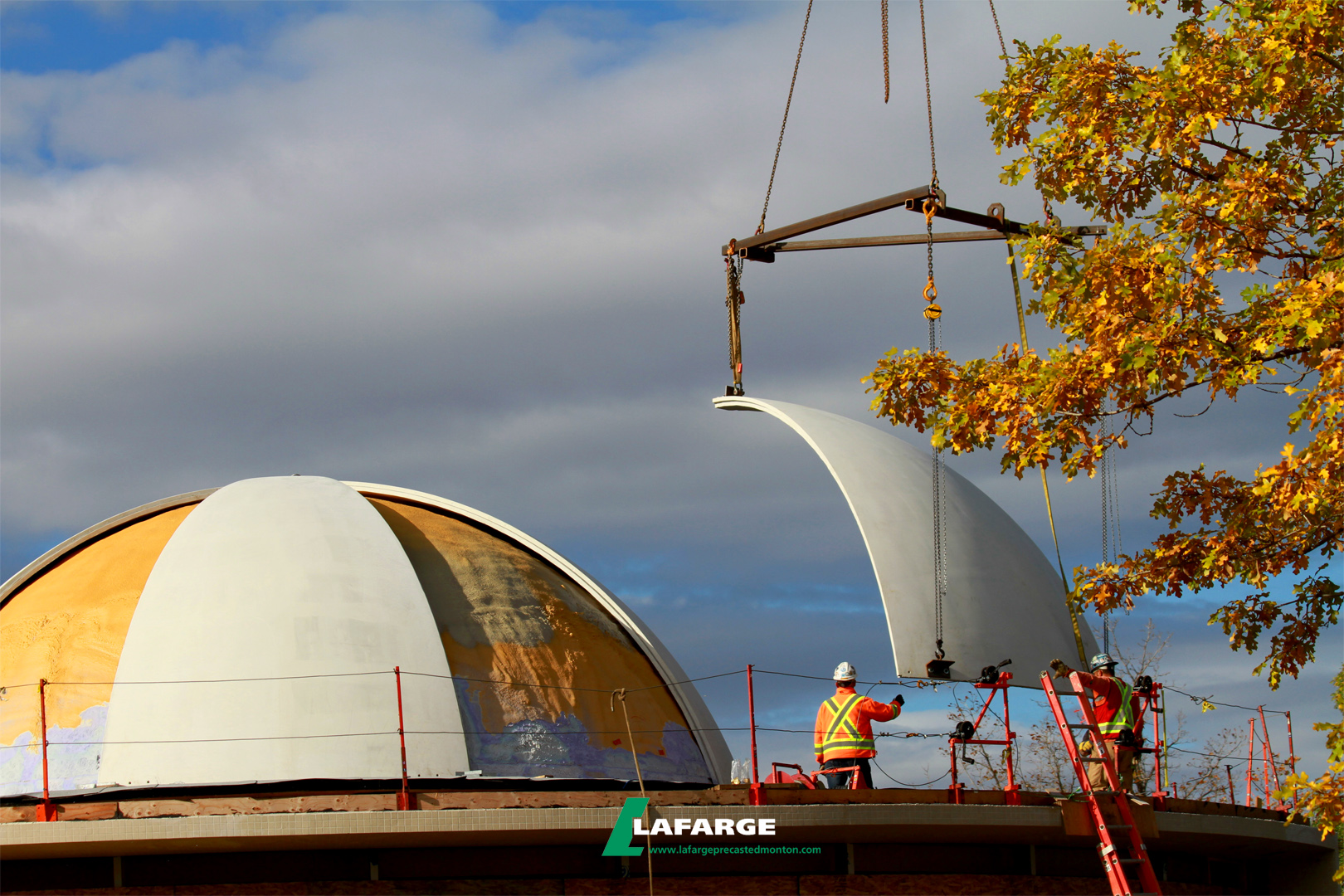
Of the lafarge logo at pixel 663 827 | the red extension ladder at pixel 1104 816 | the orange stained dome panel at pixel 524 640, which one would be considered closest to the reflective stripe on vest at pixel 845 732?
the lafarge logo at pixel 663 827

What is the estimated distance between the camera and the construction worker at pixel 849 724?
11.6 m

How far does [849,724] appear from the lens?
1166 centimetres

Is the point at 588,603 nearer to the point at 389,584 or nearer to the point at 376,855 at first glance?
the point at 389,584

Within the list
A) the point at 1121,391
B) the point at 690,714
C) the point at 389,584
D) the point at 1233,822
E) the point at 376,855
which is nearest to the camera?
the point at 1121,391

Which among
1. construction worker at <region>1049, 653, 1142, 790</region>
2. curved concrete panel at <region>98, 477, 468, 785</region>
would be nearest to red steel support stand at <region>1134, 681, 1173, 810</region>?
construction worker at <region>1049, 653, 1142, 790</region>

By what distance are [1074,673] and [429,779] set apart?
241 inches

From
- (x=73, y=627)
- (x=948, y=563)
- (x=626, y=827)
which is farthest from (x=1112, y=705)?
(x=73, y=627)

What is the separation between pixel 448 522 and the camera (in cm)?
1675

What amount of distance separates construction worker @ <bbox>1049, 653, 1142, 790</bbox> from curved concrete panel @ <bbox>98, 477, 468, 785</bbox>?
19.8 ft

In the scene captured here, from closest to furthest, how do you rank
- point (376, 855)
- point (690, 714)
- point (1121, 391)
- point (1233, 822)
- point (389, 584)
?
point (1121, 391)
point (376, 855)
point (1233, 822)
point (389, 584)
point (690, 714)

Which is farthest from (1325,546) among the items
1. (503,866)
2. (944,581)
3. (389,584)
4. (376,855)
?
(389,584)

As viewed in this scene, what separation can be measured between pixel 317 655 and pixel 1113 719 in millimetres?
7693

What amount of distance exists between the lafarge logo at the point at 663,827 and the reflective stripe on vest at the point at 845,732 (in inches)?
50.6

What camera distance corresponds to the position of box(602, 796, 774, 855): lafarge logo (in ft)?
35.0
